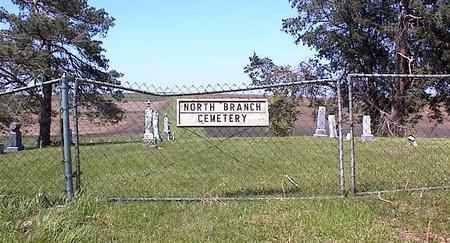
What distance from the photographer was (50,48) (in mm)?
28609

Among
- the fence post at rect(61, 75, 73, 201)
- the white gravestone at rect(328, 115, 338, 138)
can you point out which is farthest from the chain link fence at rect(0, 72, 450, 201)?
the white gravestone at rect(328, 115, 338, 138)

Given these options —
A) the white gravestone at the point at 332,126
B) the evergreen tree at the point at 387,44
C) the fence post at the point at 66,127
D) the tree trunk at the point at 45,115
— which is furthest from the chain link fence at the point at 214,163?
the evergreen tree at the point at 387,44

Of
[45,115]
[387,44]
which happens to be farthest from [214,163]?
[387,44]

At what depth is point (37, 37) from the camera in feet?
91.3

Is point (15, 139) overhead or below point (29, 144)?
overhead

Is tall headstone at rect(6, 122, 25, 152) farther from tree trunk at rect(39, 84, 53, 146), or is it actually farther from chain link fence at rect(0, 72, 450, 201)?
chain link fence at rect(0, 72, 450, 201)

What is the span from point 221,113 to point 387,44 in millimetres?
31484

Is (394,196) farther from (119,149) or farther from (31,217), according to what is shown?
(119,149)

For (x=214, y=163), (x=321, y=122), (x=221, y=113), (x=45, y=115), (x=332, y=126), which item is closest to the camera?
(x=221, y=113)

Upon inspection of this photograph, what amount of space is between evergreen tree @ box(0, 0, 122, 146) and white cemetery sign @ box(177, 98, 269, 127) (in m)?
19.9

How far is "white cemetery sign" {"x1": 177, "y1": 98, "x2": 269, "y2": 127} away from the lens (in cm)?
611

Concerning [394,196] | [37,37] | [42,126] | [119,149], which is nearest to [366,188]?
[394,196]

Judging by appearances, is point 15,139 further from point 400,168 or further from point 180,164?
point 400,168

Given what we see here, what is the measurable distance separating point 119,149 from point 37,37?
15.7m
